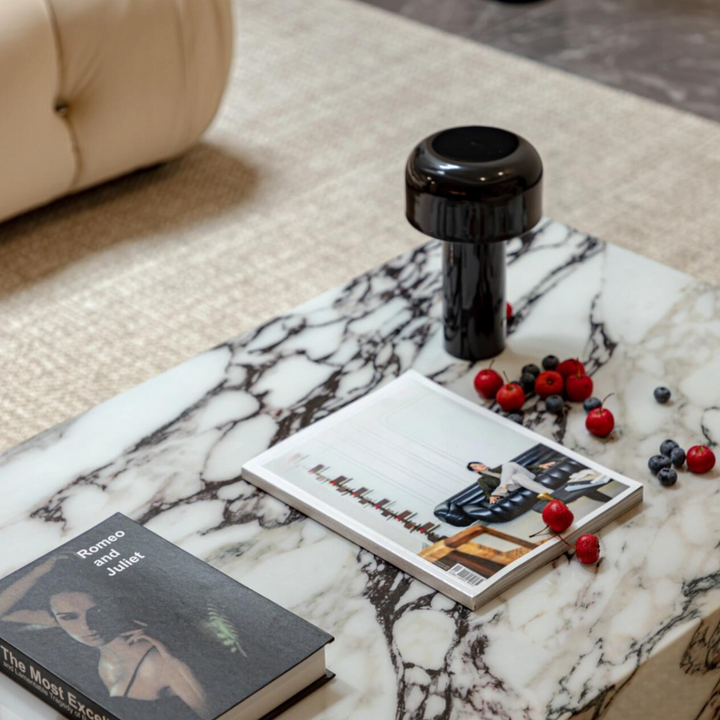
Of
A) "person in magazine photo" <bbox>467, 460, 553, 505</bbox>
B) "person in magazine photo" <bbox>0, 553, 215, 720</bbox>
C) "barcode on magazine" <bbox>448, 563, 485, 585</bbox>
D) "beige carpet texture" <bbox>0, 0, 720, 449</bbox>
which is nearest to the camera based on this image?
"person in magazine photo" <bbox>0, 553, 215, 720</bbox>

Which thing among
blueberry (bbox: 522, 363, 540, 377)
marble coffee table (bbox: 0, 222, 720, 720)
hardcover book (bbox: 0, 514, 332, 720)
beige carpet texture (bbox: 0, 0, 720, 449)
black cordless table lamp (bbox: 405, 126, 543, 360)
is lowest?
beige carpet texture (bbox: 0, 0, 720, 449)

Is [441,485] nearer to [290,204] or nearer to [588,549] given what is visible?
[588,549]

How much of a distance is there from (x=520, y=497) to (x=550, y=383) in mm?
183

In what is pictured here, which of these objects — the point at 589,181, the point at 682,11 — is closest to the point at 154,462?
the point at 589,181

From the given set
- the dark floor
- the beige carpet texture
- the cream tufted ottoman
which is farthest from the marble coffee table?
the dark floor

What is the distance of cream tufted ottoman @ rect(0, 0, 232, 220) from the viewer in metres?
1.91

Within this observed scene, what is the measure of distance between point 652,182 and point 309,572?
4.77 ft

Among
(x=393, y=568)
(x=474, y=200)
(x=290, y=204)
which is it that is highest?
(x=474, y=200)

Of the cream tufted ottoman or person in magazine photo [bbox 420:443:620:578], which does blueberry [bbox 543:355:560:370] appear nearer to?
person in magazine photo [bbox 420:443:620:578]

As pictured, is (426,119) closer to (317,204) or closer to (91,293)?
(317,204)

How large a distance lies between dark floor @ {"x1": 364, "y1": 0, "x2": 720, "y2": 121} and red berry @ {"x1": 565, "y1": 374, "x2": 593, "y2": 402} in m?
1.48

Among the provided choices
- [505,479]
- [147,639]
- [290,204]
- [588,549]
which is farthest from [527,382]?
[290,204]

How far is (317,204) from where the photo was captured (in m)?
2.21

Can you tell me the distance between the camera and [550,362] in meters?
1.30
